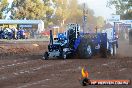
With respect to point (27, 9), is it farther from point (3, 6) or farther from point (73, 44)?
point (73, 44)

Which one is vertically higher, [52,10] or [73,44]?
[52,10]

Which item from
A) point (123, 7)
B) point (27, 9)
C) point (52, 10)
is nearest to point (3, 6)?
point (27, 9)

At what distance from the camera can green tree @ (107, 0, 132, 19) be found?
3712 inches

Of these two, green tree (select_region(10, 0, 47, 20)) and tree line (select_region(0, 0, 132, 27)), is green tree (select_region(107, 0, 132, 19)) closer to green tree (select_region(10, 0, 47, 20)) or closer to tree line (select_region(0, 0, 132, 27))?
tree line (select_region(0, 0, 132, 27))

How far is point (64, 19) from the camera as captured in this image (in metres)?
120

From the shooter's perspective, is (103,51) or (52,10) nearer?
(103,51)

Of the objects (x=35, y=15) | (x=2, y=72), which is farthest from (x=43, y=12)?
(x=2, y=72)

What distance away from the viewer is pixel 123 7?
320 feet

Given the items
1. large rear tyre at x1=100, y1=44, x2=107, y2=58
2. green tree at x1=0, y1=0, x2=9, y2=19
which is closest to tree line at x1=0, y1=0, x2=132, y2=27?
green tree at x1=0, y1=0, x2=9, y2=19

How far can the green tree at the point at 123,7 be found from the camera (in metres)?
94.3

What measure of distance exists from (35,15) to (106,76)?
324 ft

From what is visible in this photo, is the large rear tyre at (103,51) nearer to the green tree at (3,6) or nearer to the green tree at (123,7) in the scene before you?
the green tree at (123,7)

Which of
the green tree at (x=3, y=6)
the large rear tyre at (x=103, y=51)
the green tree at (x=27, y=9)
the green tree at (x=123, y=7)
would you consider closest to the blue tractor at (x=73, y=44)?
the large rear tyre at (x=103, y=51)

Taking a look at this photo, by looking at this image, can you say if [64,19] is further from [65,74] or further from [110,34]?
[65,74]
